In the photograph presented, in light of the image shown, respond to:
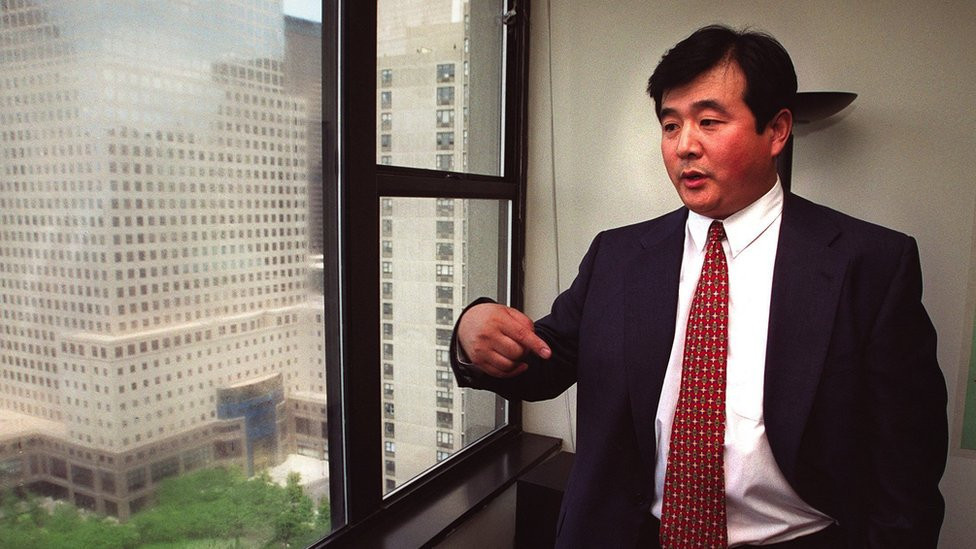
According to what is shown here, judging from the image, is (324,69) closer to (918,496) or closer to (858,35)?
(918,496)

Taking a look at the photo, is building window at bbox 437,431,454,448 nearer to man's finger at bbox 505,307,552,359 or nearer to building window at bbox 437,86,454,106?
building window at bbox 437,86,454,106

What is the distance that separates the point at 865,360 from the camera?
1.09 m

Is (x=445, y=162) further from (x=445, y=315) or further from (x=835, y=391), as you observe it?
(x=835, y=391)

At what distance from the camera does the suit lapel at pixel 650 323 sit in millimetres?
1190

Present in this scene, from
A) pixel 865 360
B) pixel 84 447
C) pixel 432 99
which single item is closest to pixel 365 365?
pixel 84 447


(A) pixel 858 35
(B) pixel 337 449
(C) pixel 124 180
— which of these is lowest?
(B) pixel 337 449

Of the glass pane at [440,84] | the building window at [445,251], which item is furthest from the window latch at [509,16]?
the building window at [445,251]

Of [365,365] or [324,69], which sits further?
[365,365]

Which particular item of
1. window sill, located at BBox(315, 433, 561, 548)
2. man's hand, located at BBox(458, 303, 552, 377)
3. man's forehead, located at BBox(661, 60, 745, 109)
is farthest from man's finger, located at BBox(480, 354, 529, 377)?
window sill, located at BBox(315, 433, 561, 548)

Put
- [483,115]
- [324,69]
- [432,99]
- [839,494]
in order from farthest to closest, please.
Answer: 1. [483,115]
2. [432,99]
3. [324,69]
4. [839,494]

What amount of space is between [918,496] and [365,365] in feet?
4.74

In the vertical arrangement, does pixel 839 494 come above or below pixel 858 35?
below

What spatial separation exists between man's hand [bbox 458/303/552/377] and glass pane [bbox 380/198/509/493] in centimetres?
99

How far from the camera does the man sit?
1.08m
